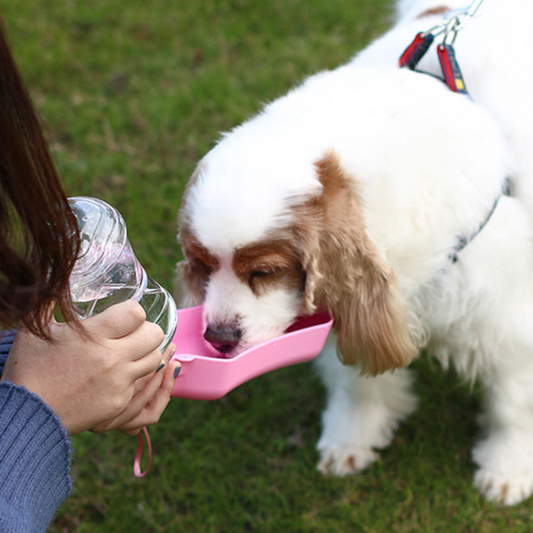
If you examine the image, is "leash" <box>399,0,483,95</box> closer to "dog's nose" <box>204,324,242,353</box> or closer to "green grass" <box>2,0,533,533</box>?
"dog's nose" <box>204,324,242,353</box>

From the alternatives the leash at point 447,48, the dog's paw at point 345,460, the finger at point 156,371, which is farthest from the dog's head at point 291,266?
the dog's paw at point 345,460

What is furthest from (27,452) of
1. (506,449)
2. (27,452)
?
(506,449)

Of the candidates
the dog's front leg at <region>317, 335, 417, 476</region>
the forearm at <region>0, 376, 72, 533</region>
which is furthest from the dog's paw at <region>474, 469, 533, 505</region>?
the forearm at <region>0, 376, 72, 533</region>

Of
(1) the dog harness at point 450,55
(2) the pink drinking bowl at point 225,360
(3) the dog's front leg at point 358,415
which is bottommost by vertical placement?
(3) the dog's front leg at point 358,415

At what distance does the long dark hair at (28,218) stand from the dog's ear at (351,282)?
66 cm

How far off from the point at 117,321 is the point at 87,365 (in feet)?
0.38

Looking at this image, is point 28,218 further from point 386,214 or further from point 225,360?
point 386,214

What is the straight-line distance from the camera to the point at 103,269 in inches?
64.8

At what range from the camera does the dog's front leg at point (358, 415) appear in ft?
8.38

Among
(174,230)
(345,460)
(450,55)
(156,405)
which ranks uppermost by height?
(450,55)

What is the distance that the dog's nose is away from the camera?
181cm

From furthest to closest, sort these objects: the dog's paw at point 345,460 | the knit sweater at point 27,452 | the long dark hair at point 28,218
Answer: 1. the dog's paw at point 345,460
2. the knit sweater at point 27,452
3. the long dark hair at point 28,218

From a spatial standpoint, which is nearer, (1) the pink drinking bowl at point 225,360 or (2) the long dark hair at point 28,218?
(2) the long dark hair at point 28,218

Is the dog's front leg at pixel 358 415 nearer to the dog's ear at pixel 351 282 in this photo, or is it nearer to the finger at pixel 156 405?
the dog's ear at pixel 351 282
